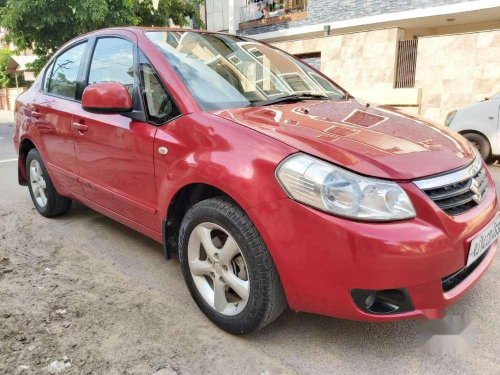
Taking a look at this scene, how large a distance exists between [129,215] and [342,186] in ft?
5.41

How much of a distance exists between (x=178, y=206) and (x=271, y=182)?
2.64 ft

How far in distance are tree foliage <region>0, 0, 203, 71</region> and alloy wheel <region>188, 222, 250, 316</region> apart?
11.0 m

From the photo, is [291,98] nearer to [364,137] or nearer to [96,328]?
[364,137]

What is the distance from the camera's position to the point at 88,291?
281cm

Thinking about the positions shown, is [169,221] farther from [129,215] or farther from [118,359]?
[118,359]

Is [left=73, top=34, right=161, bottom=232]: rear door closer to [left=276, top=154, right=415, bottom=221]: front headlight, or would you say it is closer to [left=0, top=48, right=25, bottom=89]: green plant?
[left=276, top=154, right=415, bottom=221]: front headlight

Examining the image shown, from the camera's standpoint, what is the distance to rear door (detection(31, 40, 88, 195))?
3439mm

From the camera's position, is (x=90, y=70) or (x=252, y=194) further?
(x=90, y=70)

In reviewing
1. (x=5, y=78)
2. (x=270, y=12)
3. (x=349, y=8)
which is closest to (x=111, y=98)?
(x=349, y=8)

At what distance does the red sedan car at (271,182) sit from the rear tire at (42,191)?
0.89m

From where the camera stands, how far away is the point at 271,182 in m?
1.95

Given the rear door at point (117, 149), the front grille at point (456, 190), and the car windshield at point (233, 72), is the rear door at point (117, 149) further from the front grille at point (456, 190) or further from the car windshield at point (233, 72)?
the front grille at point (456, 190)

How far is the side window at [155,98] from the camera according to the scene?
255cm

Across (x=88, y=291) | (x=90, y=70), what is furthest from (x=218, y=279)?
(x=90, y=70)
